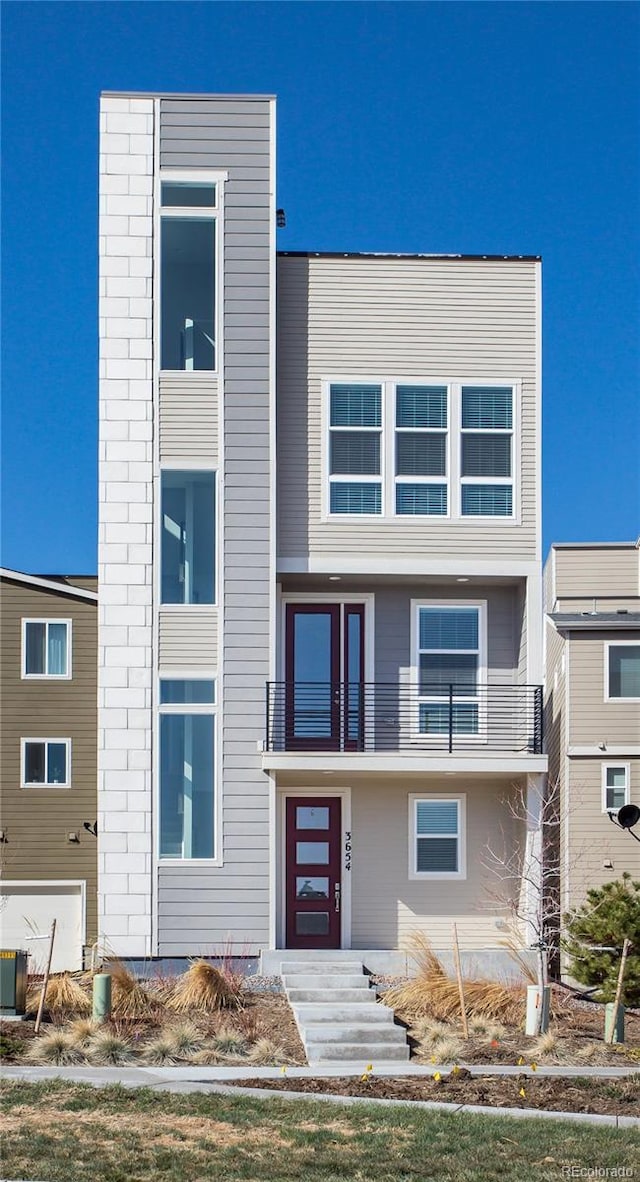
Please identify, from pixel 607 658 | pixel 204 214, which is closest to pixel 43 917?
pixel 607 658

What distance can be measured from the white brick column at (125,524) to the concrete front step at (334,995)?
2.61m

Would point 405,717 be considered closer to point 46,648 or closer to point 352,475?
point 352,475

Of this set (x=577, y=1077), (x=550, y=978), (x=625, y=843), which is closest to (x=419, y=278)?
(x=625, y=843)

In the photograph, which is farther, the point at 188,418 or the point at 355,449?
→ the point at 355,449

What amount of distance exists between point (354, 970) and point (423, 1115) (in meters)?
6.68

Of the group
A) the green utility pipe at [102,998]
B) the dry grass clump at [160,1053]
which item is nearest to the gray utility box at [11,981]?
the green utility pipe at [102,998]

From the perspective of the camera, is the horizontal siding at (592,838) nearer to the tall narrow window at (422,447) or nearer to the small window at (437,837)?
the small window at (437,837)

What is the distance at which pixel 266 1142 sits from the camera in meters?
12.1

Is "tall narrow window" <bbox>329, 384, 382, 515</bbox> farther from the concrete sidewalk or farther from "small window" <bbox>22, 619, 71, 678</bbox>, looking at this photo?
the concrete sidewalk

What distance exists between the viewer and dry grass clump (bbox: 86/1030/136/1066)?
50.5 ft

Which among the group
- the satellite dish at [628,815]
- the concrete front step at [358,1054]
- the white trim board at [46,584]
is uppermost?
the white trim board at [46,584]

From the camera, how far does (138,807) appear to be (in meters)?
20.6

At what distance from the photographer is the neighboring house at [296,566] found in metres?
20.7

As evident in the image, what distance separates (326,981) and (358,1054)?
10.3 feet
